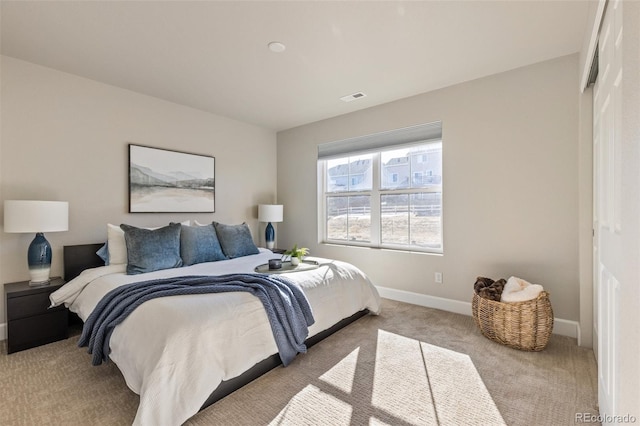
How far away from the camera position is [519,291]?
2502 millimetres

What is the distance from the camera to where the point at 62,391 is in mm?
1896

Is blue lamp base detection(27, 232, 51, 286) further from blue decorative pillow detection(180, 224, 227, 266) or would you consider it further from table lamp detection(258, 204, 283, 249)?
table lamp detection(258, 204, 283, 249)

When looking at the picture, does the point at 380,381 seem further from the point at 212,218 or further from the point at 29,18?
the point at 29,18

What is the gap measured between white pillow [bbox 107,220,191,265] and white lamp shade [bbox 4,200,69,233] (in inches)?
16.7

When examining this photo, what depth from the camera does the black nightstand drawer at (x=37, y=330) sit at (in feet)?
7.84

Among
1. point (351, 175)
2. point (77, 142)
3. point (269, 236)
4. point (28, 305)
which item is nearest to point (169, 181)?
point (77, 142)

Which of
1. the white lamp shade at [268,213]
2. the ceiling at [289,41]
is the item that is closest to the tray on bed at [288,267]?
the white lamp shade at [268,213]

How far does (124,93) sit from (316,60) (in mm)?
2291

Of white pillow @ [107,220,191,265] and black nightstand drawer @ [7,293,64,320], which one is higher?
white pillow @ [107,220,191,265]

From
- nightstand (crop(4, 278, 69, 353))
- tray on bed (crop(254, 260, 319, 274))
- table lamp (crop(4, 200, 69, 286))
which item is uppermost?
table lamp (crop(4, 200, 69, 286))

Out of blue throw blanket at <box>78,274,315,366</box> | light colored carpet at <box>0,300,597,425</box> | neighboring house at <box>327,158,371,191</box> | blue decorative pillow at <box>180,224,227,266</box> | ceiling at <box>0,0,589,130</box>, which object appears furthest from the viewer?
neighboring house at <box>327,158,371,191</box>

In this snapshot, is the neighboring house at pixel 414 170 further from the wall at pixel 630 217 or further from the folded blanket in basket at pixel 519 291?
the wall at pixel 630 217

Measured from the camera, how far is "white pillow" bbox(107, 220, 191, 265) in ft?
9.48

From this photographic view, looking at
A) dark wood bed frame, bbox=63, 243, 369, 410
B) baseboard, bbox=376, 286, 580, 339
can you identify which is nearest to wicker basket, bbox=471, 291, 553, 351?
baseboard, bbox=376, 286, 580, 339
